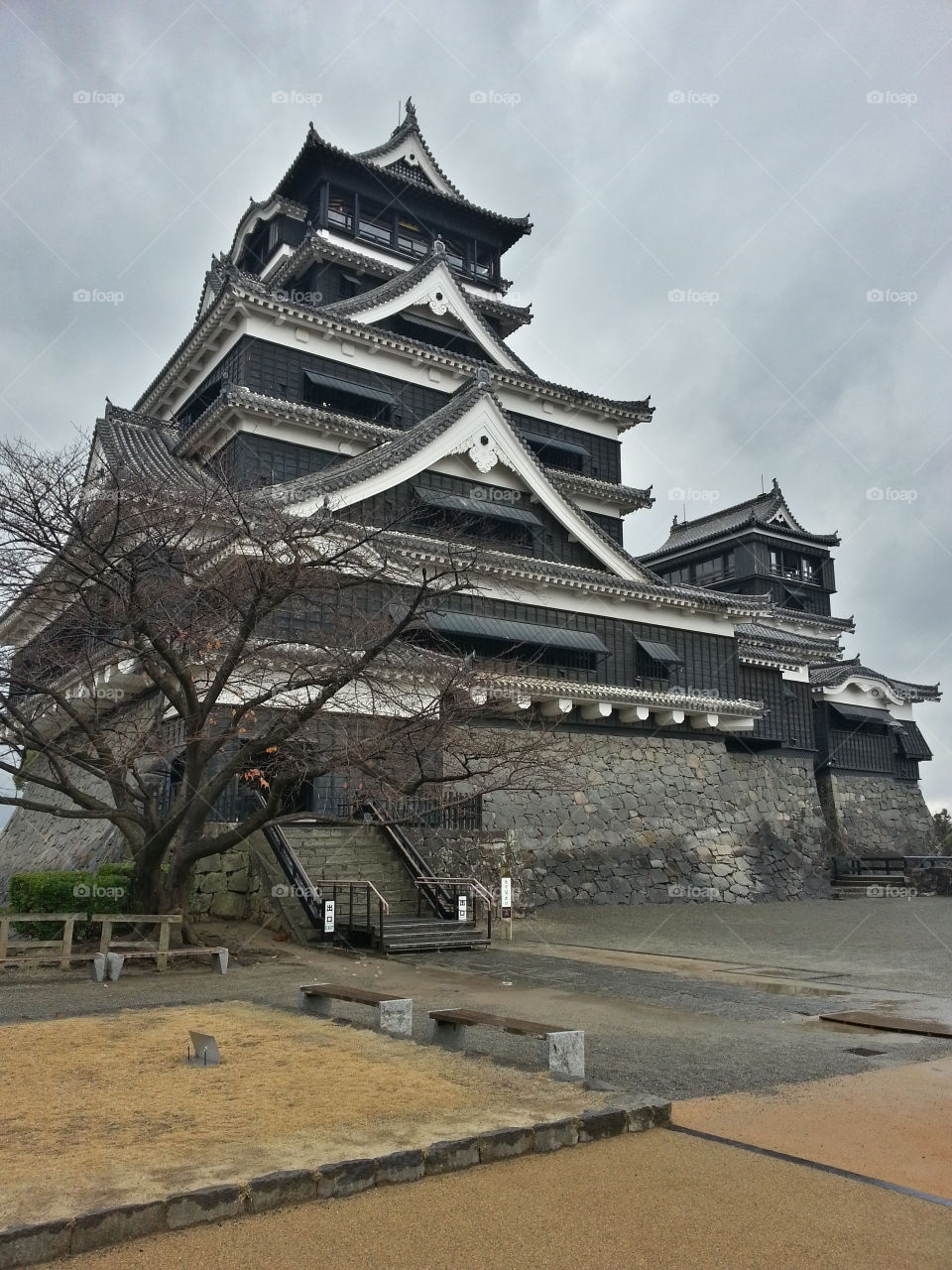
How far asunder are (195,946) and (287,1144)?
27.5 feet

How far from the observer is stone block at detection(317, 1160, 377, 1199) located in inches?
151

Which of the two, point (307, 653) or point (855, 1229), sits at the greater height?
point (307, 653)

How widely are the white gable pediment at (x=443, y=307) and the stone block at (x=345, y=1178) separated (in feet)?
74.9

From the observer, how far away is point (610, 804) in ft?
69.8

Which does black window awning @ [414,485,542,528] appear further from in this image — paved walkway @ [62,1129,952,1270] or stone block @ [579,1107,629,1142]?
paved walkway @ [62,1129,952,1270]

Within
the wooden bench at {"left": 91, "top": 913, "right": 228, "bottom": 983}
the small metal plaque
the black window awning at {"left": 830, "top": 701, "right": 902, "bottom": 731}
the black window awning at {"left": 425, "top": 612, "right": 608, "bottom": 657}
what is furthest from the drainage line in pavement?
the black window awning at {"left": 830, "top": 701, "right": 902, "bottom": 731}

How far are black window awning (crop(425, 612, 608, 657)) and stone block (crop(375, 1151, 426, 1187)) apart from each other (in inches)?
565

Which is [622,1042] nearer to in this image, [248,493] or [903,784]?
[248,493]

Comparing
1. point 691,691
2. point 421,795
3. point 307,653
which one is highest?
point 691,691

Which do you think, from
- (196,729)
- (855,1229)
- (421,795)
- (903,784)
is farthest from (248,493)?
(903,784)

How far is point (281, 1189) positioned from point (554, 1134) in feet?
4.54
